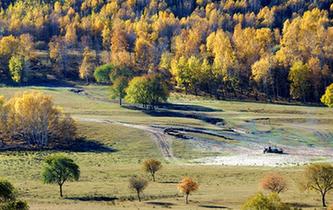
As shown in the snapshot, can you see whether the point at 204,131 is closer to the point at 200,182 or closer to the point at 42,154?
the point at 42,154

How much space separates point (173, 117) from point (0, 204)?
4100 inches

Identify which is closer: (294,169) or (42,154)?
(294,169)

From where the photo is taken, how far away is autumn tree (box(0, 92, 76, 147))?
128m

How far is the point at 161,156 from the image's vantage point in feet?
375

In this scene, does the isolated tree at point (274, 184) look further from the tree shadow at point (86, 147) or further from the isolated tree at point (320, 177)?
the tree shadow at point (86, 147)

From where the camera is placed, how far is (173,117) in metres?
154

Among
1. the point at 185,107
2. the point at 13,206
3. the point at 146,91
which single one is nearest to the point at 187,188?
the point at 13,206

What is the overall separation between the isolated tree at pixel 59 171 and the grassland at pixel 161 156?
5.69 ft

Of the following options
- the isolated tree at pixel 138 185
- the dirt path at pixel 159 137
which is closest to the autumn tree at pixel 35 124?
the dirt path at pixel 159 137

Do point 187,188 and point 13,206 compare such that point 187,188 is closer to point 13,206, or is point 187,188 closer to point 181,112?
point 13,206

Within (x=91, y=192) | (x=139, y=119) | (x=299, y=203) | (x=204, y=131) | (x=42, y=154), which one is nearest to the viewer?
(x=299, y=203)

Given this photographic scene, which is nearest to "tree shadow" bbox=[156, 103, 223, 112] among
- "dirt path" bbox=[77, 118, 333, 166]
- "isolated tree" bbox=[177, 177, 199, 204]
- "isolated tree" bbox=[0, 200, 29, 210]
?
"dirt path" bbox=[77, 118, 333, 166]

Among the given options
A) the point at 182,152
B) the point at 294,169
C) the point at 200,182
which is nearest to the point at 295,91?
the point at 182,152

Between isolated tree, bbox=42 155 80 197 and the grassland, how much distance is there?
173 cm
